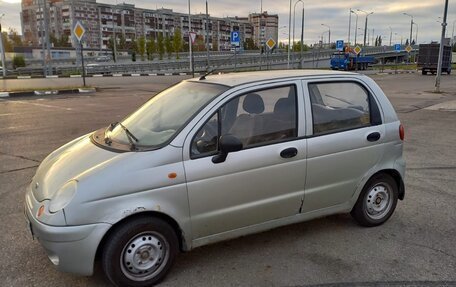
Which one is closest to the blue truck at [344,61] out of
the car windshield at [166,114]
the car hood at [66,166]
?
the car windshield at [166,114]

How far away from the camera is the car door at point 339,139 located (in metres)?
3.85

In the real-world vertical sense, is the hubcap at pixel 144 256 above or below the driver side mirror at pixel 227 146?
below

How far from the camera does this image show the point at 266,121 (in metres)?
3.72

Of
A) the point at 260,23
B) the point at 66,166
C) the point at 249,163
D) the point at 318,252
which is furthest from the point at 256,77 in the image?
the point at 260,23

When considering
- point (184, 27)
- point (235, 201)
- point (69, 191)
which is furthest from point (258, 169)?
point (184, 27)

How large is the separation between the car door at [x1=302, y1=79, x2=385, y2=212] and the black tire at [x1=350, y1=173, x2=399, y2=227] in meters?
0.21

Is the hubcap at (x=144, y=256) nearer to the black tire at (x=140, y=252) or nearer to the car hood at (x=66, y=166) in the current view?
the black tire at (x=140, y=252)

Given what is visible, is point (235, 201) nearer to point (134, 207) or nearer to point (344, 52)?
point (134, 207)

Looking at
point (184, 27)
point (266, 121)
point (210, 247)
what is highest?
point (184, 27)

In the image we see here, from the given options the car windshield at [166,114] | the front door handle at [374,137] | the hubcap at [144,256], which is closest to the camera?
the hubcap at [144,256]

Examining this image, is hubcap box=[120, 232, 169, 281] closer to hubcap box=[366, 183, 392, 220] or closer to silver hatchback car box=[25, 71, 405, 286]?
silver hatchback car box=[25, 71, 405, 286]

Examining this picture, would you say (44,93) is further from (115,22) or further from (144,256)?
(115,22)

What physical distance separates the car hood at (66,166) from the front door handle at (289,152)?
1.42m

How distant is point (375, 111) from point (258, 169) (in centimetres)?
161
